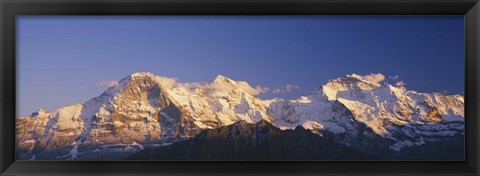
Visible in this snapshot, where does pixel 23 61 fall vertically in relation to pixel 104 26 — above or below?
below

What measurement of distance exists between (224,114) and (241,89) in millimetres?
137

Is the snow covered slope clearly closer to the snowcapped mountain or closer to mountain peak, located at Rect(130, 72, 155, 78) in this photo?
the snowcapped mountain

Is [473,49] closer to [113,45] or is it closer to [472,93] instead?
[472,93]

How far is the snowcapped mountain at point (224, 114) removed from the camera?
66.9 inches

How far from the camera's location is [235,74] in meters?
2.02

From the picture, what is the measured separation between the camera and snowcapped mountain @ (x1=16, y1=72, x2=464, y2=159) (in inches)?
66.9

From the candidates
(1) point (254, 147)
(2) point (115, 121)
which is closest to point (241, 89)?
(1) point (254, 147)

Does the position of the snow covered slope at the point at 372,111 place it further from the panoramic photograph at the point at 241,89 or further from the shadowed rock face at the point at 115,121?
the shadowed rock face at the point at 115,121

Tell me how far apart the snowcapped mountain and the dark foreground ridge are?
0.13ft
